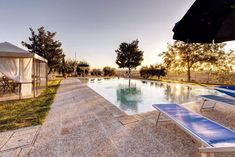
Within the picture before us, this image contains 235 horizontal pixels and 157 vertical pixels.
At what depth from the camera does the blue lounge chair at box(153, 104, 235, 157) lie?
1.70 meters

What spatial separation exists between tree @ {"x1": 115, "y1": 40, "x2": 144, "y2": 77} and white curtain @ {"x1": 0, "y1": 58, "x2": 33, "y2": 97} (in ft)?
82.4

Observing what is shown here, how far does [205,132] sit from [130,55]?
98.6ft

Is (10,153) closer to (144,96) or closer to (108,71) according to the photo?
(144,96)

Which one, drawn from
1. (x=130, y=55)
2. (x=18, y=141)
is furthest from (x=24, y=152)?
(x=130, y=55)

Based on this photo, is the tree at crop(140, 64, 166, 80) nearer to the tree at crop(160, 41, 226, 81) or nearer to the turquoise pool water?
the tree at crop(160, 41, 226, 81)

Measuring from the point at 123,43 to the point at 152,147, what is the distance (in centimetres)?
3148

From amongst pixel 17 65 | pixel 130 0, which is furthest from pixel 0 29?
pixel 130 0

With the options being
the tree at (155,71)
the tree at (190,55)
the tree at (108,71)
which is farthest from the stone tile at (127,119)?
the tree at (108,71)

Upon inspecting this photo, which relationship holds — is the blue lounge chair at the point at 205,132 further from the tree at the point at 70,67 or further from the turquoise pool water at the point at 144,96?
the tree at the point at 70,67

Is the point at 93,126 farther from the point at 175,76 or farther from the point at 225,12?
the point at 175,76

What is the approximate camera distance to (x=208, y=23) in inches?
108

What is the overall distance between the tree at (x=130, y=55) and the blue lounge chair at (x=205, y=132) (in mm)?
28796

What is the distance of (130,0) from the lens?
11.5 metres

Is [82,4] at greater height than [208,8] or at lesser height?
greater
